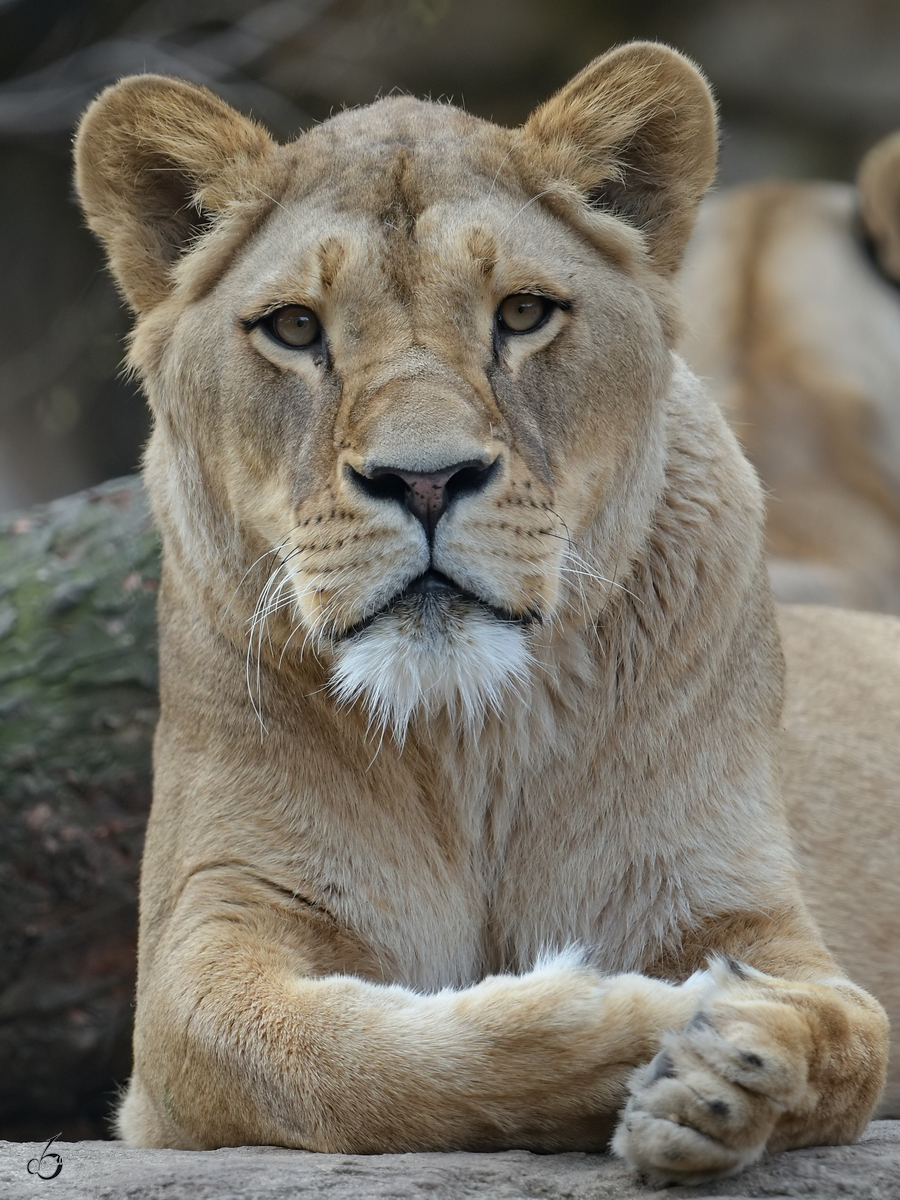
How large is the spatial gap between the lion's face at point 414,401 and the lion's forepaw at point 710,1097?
63cm

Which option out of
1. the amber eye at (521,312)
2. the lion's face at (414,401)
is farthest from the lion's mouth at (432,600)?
the amber eye at (521,312)

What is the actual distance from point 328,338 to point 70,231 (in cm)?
693

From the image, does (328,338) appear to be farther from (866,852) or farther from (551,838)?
(866,852)

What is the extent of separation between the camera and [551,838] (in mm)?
2746

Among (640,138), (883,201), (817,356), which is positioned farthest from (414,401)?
(883,201)

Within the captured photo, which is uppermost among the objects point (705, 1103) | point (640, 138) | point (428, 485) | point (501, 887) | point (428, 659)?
point (640, 138)

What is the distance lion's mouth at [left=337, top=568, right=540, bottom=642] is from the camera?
7.43 feet

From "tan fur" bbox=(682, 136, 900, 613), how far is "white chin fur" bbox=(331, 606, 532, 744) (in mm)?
4612

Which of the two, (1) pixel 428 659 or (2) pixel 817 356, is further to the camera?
(2) pixel 817 356

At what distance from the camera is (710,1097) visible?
→ 1987mm

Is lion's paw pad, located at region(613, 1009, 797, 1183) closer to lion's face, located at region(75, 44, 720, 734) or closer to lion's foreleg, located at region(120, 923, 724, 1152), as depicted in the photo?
lion's foreleg, located at region(120, 923, 724, 1152)

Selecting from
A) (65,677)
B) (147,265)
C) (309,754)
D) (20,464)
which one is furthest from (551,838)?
(20,464)

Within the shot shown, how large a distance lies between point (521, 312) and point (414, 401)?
341 mm

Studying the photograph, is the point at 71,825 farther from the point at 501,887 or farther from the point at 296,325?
the point at 296,325
